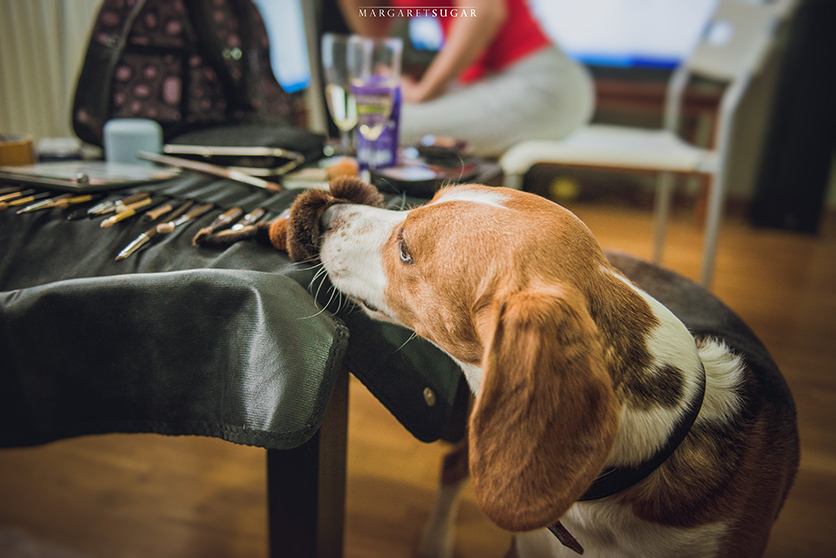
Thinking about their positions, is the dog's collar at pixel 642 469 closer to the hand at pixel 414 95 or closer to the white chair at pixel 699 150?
the white chair at pixel 699 150

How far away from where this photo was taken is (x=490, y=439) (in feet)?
1.76

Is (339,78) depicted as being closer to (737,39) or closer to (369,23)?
(369,23)

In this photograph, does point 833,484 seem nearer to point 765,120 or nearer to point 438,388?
point 438,388

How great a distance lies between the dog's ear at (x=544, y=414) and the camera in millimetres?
504

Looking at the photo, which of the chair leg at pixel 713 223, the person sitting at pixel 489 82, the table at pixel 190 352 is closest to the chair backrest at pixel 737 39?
the chair leg at pixel 713 223

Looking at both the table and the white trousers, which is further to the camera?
the white trousers

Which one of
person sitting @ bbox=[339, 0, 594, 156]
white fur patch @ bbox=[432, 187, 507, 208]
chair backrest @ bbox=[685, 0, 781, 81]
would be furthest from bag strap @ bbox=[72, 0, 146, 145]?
chair backrest @ bbox=[685, 0, 781, 81]

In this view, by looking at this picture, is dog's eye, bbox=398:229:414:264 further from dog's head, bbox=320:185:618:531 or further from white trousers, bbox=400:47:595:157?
white trousers, bbox=400:47:595:157

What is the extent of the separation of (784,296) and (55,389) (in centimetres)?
259

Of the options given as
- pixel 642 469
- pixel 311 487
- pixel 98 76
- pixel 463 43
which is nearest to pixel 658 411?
pixel 642 469

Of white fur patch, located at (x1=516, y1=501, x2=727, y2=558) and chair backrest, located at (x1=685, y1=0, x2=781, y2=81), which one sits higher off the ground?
chair backrest, located at (x1=685, y1=0, x2=781, y2=81)

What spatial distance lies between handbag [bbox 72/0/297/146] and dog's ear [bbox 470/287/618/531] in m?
0.94

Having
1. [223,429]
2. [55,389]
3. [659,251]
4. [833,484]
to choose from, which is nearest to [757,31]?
[659,251]

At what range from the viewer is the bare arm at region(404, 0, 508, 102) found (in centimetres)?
152
